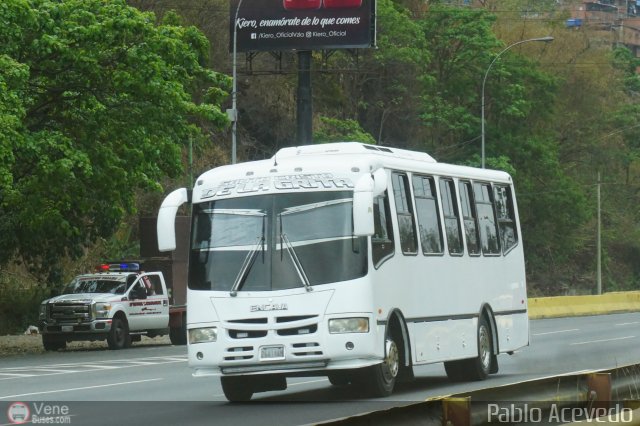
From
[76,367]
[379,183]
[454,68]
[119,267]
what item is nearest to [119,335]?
[119,267]

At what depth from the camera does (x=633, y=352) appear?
27938mm

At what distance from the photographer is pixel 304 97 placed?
51.9 metres

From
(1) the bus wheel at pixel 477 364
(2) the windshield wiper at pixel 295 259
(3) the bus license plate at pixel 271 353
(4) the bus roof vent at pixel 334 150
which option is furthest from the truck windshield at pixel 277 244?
(1) the bus wheel at pixel 477 364

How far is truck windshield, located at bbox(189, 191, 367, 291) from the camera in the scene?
1656 cm

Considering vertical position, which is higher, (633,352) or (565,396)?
(565,396)

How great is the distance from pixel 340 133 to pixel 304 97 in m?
9.24

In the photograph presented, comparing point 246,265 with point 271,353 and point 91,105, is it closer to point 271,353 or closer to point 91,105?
point 271,353

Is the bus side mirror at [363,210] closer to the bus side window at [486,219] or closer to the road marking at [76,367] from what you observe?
the bus side window at [486,219]

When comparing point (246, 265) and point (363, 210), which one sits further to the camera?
point (246, 265)

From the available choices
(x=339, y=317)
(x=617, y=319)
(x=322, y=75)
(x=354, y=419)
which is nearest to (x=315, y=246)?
(x=339, y=317)

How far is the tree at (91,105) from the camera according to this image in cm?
3091

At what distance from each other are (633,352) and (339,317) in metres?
13.2

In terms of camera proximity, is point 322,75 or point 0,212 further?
point 322,75

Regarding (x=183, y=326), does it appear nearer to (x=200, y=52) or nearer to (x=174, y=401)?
(x=200, y=52)
